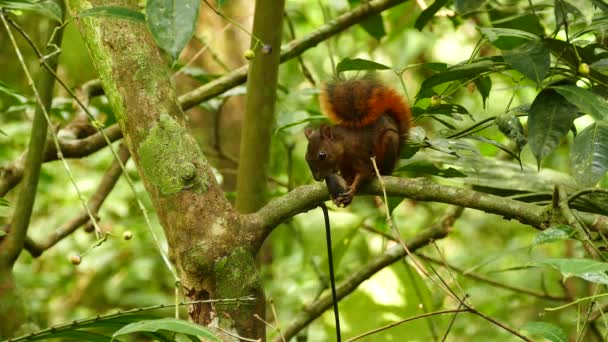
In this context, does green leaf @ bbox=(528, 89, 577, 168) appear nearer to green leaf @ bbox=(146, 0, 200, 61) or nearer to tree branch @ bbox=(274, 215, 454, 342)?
green leaf @ bbox=(146, 0, 200, 61)

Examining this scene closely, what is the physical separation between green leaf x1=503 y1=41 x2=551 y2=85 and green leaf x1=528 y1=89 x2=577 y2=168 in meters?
0.09

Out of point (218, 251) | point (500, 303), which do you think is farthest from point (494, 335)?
point (218, 251)

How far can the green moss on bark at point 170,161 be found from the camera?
1639 millimetres

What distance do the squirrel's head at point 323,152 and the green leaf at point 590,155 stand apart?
899mm

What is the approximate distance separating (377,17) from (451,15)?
12.0 inches

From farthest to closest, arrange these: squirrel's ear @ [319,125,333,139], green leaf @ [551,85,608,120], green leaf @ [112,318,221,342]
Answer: squirrel's ear @ [319,125,333,139], green leaf @ [551,85,608,120], green leaf @ [112,318,221,342]

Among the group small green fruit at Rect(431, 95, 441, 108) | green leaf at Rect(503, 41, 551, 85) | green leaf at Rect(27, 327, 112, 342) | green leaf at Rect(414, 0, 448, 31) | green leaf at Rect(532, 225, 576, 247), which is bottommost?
green leaf at Rect(532, 225, 576, 247)

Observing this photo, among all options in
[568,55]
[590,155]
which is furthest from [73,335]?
[568,55]

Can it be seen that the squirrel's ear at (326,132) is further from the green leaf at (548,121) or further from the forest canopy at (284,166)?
the green leaf at (548,121)

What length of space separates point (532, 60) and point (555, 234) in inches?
14.1

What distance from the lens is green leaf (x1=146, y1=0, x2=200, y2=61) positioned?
107 cm

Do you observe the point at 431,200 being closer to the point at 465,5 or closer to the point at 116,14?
the point at 465,5

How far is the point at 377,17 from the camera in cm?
295

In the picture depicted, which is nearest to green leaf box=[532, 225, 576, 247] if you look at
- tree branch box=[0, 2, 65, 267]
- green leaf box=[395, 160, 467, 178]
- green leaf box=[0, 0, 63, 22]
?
green leaf box=[395, 160, 467, 178]
